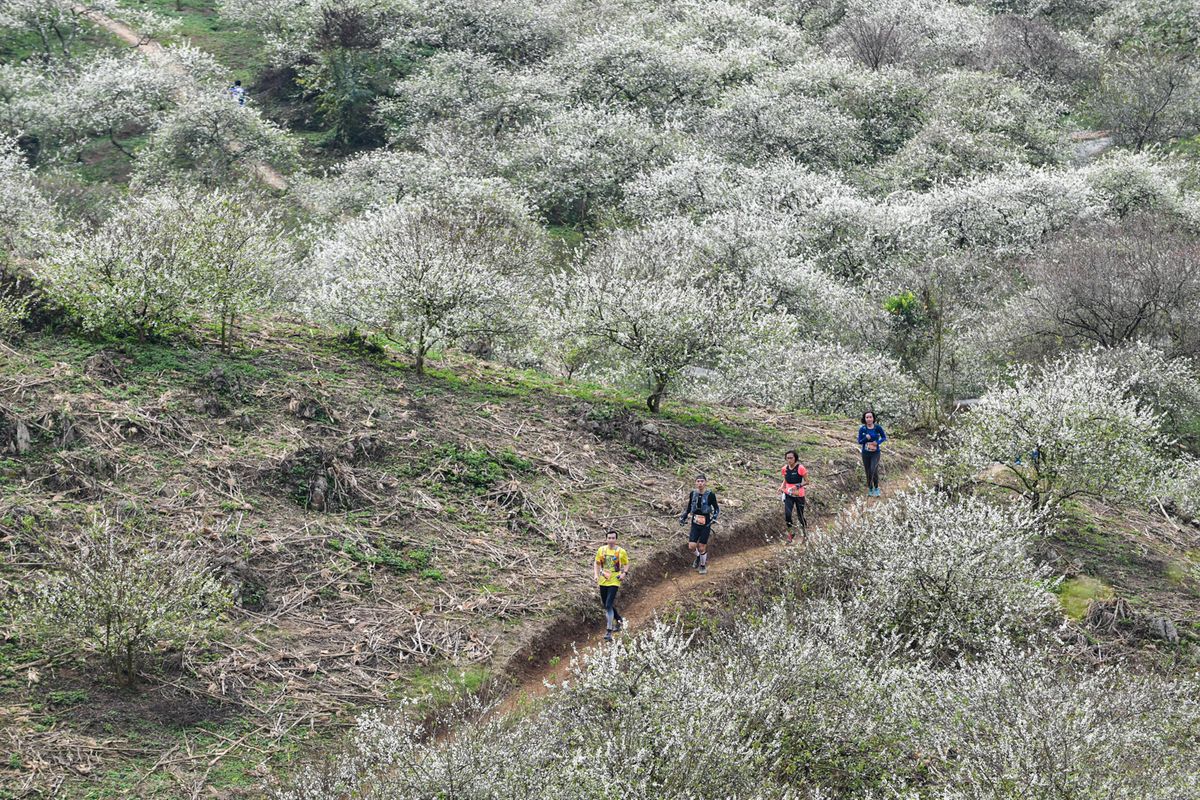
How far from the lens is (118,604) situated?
1179 centimetres

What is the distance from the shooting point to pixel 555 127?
45.8m

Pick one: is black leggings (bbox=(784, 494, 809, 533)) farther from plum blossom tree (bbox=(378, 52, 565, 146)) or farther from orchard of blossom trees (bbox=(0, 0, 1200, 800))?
plum blossom tree (bbox=(378, 52, 565, 146))

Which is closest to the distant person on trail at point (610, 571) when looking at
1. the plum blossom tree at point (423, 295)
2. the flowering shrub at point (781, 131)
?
the plum blossom tree at point (423, 295)

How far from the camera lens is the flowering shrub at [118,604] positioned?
38.7 ft

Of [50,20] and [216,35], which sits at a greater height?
[50,20]

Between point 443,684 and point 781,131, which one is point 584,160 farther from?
point 443,684

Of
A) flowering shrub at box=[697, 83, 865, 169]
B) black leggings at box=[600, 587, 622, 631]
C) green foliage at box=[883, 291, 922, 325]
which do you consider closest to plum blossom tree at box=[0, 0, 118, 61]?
flowering shrub at box=[697, 83, 865, 169]

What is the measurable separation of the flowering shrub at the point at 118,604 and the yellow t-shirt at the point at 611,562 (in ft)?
17.2

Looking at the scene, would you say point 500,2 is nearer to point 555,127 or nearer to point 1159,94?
point 555,127

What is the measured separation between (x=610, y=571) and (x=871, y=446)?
7210 millimetres

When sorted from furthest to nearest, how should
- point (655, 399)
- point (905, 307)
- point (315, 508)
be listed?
point (905, 307), point (655, 399), point (315, 508)

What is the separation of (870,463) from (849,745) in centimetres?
894

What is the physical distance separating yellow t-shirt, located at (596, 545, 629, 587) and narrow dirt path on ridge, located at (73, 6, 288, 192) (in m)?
37.1

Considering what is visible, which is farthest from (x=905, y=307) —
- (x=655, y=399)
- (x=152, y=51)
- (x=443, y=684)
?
(x=152, y=51)
